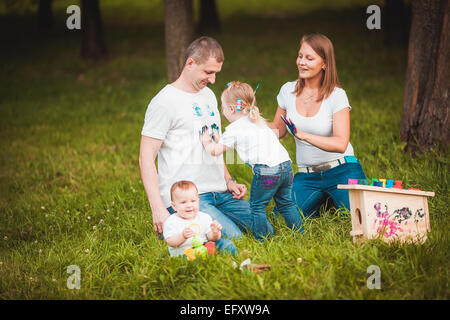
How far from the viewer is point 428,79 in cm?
545

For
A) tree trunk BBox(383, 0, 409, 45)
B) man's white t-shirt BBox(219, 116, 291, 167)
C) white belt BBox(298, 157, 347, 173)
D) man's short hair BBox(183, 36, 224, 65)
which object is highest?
tree trunk BBox(383, 0, 409, 45)

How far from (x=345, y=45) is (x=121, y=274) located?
1091 cm

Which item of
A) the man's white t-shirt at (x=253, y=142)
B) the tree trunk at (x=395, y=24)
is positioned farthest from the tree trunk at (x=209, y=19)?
the man's white t-shirt at (x=253, y=142)

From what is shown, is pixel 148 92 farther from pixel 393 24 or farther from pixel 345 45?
pixel 393 24

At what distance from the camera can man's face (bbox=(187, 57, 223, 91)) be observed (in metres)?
3.58

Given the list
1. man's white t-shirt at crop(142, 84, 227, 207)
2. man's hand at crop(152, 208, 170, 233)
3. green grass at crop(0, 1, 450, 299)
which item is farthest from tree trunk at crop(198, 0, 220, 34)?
man's hand at crop(152, 208, 170, 233)

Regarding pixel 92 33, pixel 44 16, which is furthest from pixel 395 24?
pixel 44 16

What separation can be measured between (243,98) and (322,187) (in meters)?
1.25

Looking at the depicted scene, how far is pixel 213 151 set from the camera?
358 centimetres

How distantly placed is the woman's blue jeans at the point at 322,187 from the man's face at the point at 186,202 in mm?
1365

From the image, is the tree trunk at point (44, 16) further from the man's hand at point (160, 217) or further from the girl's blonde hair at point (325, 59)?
the man's hand at point (160, 217)

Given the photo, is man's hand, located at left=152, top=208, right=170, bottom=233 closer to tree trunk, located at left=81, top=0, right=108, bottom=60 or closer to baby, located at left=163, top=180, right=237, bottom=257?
baby, located at left=163, top=180, right=237, bottom=257

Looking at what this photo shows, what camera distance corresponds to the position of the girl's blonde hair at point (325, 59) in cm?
399

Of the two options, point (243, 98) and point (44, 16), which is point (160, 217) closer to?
point (243, 98)
